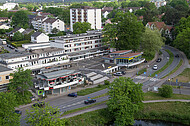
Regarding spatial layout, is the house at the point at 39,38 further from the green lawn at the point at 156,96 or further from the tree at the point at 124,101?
the tree at the point at 124,101

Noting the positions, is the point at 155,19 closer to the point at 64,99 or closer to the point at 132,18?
the point at 132,18

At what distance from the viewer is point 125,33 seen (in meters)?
77.6

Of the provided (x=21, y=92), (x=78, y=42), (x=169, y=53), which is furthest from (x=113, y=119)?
(x=169, y=53)

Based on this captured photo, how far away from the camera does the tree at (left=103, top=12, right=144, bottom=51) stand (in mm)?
76875

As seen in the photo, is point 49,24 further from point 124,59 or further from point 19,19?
point 124,59

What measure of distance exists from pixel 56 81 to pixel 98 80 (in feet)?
39.6

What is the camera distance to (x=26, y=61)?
61.6 m

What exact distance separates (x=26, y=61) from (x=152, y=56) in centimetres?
4485

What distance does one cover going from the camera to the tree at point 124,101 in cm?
3912

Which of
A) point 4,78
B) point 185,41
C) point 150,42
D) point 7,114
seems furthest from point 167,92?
point 4,78

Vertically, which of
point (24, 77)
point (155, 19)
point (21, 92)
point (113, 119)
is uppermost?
point (155, 19)

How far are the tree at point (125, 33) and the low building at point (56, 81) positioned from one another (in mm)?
29207

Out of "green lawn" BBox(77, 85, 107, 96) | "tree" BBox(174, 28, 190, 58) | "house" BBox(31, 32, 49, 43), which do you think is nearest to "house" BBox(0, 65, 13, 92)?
"green lawn" BBox(77, 85, 107, 96)

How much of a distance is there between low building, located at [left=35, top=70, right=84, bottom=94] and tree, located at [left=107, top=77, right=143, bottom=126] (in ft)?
40.5
